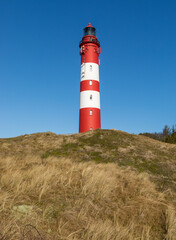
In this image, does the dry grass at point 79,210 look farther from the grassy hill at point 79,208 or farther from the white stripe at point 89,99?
the white stripe at point 89,99

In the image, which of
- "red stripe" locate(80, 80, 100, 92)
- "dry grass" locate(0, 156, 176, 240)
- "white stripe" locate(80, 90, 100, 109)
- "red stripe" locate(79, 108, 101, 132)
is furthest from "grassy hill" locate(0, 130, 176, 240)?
"red stripe" locate(80, 80, 100, 92)

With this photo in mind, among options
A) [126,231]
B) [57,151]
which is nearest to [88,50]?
[57,151]

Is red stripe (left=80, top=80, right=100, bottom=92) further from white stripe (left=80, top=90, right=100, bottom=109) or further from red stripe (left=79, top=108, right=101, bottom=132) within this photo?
red stripe (left=79, top=108, right=101, bottom=132)

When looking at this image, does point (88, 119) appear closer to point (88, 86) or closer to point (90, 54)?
point (88, 86)

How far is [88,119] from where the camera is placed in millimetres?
26266

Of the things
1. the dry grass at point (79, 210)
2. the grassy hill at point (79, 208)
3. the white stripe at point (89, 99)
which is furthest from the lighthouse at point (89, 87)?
the dry grass at point (79, 210)

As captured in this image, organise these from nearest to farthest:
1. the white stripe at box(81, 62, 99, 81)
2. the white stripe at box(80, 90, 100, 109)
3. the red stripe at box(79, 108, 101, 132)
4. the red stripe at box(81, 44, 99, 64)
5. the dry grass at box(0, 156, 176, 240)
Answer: the dry grass at box(0, 156, 176, 240) < the red stripe at box(79, 108, 101, 132) < the white stripe at box(80, 90, 100, 109) < the white stripe at box(81, 62, 99, 81) < the red stripe at box(81, 44, 99, 64)

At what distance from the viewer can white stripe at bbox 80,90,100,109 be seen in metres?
26.5

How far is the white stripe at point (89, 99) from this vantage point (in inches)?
1045

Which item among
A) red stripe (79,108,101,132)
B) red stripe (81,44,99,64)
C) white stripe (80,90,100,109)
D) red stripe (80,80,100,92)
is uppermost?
red stripe (81,44,99,64)

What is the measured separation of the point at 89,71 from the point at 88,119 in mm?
7174

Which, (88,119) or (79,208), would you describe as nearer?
(79,208)

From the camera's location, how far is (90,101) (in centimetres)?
2655

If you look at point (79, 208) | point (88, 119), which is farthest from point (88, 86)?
point (79, 208)
